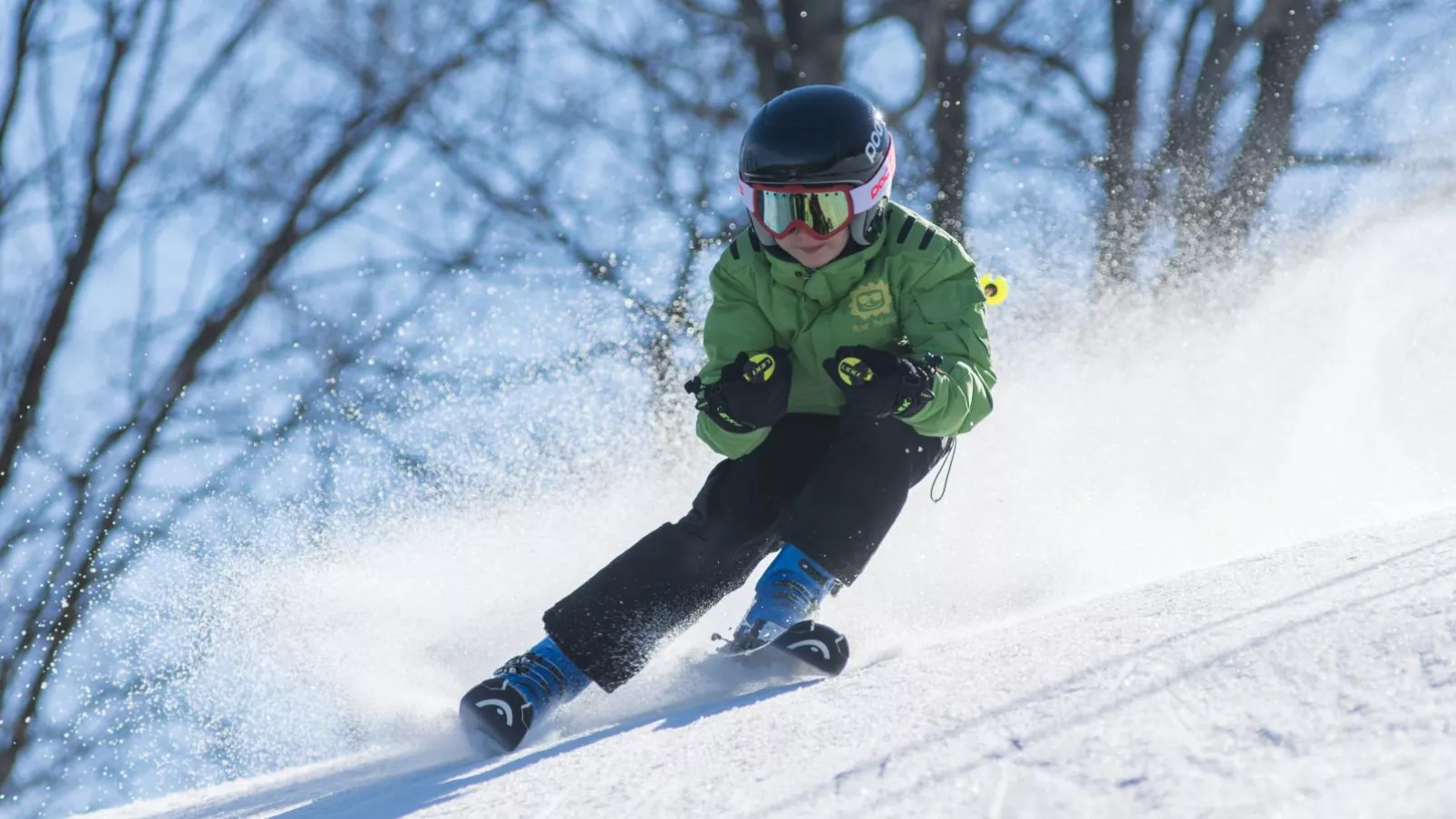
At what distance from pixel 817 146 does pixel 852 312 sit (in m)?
0.39

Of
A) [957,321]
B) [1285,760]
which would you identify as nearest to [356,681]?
[957,321]

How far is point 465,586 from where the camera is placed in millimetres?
4836

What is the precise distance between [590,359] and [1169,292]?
4.12 meters

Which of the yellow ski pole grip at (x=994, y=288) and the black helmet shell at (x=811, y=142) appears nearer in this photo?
the black helmet shell at (x=811, y=142)

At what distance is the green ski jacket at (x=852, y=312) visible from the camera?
277cm

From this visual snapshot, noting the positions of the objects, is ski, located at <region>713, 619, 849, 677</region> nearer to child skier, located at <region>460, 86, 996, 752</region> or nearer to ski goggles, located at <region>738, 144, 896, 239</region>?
child skier, located at <region>460, 86, 996, 752</region>

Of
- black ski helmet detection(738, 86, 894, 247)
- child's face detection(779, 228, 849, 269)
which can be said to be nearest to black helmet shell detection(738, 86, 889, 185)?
black ski helmet detection(738, 86, 894, 247)

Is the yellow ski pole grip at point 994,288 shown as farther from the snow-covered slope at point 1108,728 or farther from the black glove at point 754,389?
the snow-covered slope at point 1108,728

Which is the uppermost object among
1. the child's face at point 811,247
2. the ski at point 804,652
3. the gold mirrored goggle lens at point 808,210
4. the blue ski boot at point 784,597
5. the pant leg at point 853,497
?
the gold mirrored goggle lens at point 808,210

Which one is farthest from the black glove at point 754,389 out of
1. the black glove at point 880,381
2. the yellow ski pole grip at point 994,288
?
the yellow ski pole grip at point 994,288

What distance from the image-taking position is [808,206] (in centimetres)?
270

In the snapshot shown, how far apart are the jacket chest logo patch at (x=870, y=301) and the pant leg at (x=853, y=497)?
284mm

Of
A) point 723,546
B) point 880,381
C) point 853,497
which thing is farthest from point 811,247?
point 723,546

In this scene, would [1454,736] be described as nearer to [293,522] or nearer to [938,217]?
[293,522]
